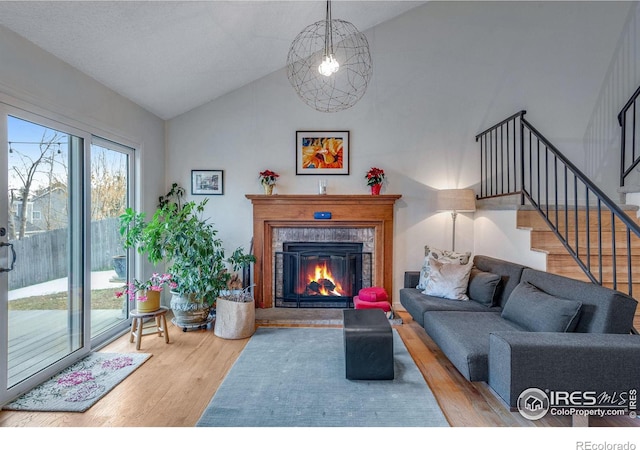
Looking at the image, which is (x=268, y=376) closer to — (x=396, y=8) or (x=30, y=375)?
(x=30, y=375)

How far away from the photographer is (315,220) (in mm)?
4121

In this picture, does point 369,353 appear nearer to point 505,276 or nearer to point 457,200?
point 505,276

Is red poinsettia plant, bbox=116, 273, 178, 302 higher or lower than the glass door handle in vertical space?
lower

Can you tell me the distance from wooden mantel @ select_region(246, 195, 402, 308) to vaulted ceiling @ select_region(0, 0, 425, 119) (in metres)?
1.49

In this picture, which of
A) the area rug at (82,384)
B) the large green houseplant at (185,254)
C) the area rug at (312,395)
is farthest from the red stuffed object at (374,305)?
the area rug at (82,384)

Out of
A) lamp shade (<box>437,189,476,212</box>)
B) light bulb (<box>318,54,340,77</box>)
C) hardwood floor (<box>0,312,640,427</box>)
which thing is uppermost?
light bulb (<box>318,54,340,77</box>)

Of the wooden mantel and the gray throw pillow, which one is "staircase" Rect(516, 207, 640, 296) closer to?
the gray throw pillow

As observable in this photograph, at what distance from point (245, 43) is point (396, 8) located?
198cm

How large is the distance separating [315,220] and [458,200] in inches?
67.8

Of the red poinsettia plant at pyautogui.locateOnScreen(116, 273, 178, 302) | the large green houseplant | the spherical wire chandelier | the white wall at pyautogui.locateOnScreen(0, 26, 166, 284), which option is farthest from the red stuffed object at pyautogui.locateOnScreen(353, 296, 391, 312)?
the white wall at pyautogui.locateOnScreen(0, 26, 166, 284)

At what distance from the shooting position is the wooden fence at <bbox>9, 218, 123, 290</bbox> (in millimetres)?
2311

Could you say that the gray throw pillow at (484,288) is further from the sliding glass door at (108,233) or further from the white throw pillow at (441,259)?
the sliding glass door at (108,233)

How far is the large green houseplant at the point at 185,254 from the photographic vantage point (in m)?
3.26

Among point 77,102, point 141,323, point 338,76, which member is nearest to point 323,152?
point 338,76
